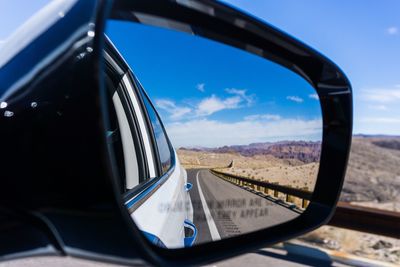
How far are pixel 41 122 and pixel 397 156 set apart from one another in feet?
297

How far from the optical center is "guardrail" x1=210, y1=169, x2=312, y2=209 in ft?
6.36

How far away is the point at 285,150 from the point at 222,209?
0.64 meters

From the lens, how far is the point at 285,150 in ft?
8.21

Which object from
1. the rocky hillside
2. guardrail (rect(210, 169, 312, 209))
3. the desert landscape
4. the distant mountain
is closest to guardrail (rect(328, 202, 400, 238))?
guardrail (rect(210, 169, 312, 209))

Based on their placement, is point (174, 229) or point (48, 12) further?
point (174, 229)

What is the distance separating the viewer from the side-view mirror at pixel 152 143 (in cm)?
111

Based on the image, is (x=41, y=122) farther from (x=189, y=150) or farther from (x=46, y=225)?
(x=189, y=150)

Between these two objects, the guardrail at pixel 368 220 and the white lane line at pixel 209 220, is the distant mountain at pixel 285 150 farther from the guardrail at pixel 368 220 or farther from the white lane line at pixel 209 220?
the guardrail at pixel 368 220

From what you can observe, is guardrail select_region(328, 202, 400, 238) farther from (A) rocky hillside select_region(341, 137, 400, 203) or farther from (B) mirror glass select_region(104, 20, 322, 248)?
(A) rocky hillside select_region(341, 137, 400, 203)

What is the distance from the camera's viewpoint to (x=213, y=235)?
6.31 feet

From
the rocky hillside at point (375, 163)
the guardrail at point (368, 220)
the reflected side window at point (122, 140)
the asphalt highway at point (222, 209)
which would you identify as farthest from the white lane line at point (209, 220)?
the rocky hillside at point (375, 163)

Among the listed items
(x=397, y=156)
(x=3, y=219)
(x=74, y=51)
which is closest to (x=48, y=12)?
(x=74, y=51)

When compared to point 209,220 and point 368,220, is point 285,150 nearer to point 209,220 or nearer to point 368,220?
point 209,220

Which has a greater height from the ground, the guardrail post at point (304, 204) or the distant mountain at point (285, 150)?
the distant mountain at point (285, 150)
